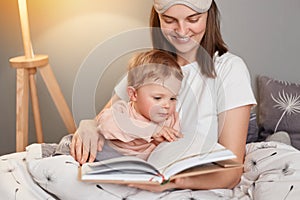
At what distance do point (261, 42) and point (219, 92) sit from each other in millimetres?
755

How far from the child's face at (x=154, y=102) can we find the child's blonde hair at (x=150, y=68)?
21 millimetres

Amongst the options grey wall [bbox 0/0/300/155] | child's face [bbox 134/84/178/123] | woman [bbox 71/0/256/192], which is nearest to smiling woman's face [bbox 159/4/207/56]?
woman [bbox 71/0/256/192]

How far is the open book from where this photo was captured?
1.09 metres

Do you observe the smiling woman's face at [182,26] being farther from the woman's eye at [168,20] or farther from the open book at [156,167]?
the open book at [156,167]

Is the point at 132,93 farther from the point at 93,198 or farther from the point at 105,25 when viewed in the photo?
the point at 105,25

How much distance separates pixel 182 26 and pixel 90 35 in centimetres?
97

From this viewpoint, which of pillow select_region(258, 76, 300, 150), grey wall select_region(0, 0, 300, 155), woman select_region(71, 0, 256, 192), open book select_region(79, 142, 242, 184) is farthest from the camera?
grey wall select_region(0, 0, 300, 155)

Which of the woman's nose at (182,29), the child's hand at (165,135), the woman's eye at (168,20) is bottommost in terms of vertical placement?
the child's hand at (165,135)

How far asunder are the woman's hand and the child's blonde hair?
0.57 feet

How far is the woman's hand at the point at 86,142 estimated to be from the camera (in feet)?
4.27

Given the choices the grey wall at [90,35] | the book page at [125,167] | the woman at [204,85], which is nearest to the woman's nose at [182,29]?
the woman at [204,85]

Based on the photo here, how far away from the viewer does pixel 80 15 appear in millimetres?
2258

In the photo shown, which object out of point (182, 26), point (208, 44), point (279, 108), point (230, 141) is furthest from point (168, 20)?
point (279, 108)

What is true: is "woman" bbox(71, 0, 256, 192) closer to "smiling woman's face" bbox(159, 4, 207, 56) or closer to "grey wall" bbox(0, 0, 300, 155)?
"smiling woman's face" bbox(159, 4, 207, 56)
